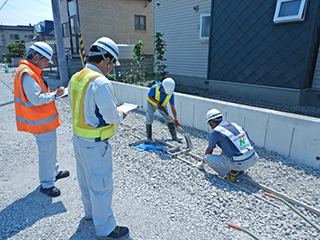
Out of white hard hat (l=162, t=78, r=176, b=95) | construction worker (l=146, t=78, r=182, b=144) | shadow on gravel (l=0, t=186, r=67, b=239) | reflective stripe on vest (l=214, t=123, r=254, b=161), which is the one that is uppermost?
white hard hat (l=162, t=78, r=176, b=95)

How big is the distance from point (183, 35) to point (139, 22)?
985cm

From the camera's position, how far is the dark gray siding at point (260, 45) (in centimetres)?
693

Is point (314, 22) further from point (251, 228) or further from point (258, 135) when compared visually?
point (251, 228)

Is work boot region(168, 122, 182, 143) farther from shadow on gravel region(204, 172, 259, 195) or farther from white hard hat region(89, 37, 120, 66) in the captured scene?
white hard hat region(89, 37, 120, 66)

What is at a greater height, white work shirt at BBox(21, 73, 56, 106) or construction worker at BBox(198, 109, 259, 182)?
white work shirt at BBox(21, 73, 56, 106)

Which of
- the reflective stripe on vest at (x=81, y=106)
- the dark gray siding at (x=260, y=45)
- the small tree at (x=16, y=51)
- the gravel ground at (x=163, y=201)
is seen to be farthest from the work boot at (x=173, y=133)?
the small tree at (x=16, y=51)

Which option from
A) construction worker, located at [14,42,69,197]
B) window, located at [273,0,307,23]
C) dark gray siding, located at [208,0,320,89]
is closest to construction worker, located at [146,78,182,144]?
construction worker, located at [14,42,69,197]

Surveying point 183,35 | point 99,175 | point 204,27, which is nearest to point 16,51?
point 183,35

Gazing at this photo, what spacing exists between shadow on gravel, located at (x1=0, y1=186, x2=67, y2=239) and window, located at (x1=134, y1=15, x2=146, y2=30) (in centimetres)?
1894

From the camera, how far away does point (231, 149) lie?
11.8ft

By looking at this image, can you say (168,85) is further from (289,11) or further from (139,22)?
(139,22)

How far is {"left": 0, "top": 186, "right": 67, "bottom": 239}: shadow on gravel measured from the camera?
2.77 metres

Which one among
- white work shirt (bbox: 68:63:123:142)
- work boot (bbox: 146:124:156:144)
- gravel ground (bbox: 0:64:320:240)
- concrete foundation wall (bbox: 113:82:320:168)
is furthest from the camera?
work boot (bbox: 146:124:156:144)

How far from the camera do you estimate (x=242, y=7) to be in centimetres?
820
